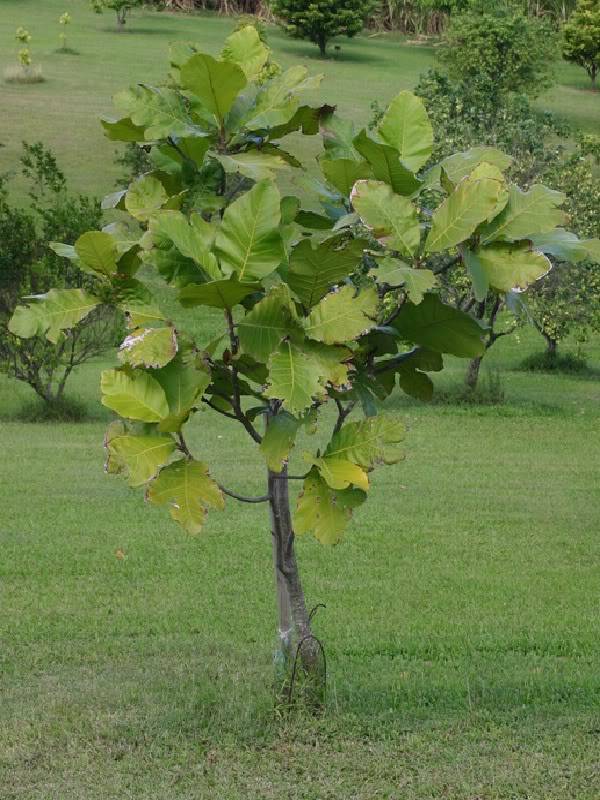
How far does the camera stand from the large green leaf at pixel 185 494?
415 cm

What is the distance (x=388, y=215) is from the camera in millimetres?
4035

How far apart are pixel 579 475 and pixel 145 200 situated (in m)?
7.80

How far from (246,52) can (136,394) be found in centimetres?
123

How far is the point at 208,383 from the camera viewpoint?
4.15 m

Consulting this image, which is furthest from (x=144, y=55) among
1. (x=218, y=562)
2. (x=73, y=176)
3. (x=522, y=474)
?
(x=218, y=562)

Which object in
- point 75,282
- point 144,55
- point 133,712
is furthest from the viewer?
point 144,55

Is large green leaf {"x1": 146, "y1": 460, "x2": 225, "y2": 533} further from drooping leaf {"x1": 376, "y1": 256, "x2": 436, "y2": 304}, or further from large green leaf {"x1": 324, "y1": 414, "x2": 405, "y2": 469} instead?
drooping leaf {"x1": 376, "y1": 256, "x2": 436, "y2": 304}

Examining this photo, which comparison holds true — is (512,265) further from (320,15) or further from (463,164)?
(320,15)

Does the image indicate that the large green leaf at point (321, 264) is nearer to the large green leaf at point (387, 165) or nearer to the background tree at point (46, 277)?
the large green leaf at point (387, 165)

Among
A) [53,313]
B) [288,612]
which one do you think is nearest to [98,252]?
[53,313]

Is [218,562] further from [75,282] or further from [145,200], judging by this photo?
[75,282]

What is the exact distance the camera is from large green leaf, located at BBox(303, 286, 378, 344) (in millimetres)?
4004

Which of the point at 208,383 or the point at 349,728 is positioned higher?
the point at 208,383

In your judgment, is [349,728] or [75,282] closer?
[349,728]
